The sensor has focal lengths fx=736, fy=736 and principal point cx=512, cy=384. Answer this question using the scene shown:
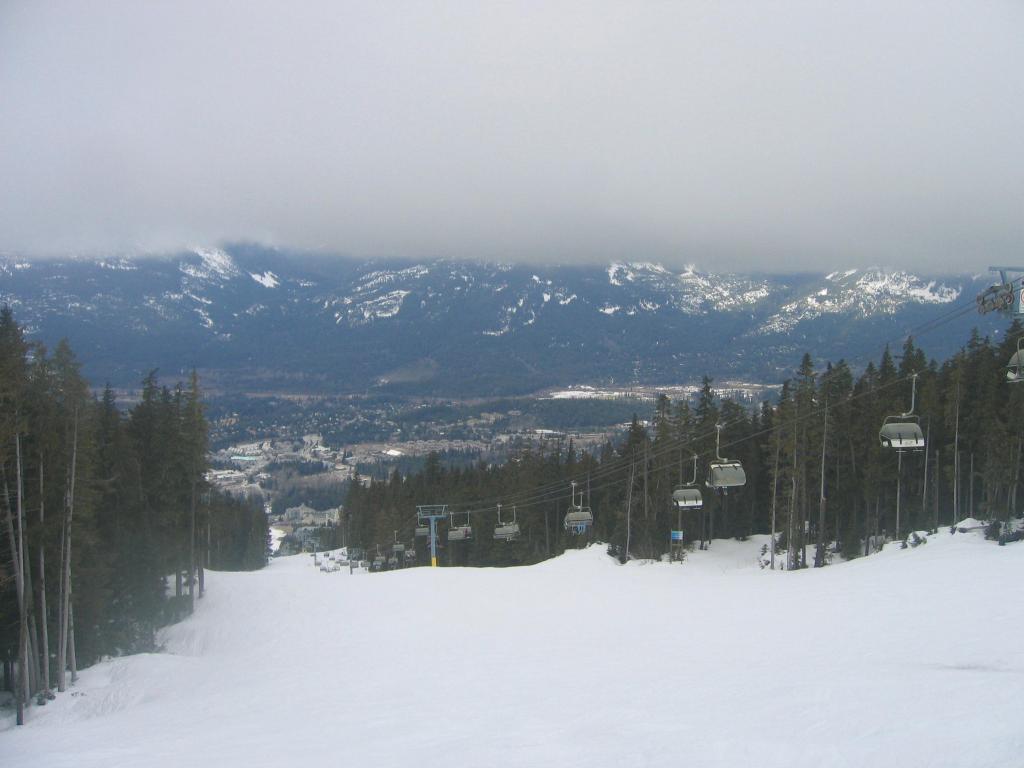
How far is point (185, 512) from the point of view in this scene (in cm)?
3272

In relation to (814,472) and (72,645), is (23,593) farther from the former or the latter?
A: (814,472)

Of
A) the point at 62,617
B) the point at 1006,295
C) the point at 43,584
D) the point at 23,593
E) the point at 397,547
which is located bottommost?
the point at 397,547

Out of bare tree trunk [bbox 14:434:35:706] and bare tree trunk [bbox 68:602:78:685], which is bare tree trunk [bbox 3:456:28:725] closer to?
bare tree trunk [bbox 14:434:35:706]

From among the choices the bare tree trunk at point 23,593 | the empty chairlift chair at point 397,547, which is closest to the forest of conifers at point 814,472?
the empty chairlift chair at point 397,547

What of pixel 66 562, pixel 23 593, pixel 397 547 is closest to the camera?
pixel 23 593

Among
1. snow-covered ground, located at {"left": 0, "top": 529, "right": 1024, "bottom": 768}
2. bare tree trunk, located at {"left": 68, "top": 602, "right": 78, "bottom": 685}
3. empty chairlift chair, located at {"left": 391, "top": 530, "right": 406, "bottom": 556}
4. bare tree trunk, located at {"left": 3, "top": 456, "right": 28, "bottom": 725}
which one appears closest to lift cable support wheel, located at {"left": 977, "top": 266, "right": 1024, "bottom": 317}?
snow-covered ground, located at {"left": 0, "top": 529, "right": 1024, "bottom": 768}

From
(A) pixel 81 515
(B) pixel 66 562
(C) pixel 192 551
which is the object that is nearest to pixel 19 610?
(B) pixel 66 562

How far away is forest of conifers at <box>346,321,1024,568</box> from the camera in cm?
3491

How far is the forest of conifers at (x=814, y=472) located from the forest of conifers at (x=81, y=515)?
795 inches

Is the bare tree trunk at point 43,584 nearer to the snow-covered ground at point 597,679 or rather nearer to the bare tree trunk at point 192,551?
the snow-covered ground at point 597,679

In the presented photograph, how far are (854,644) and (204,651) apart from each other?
20.7m

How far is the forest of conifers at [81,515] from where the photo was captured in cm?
1875

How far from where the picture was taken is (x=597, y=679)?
1452cm

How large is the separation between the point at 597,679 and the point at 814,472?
28099mm
